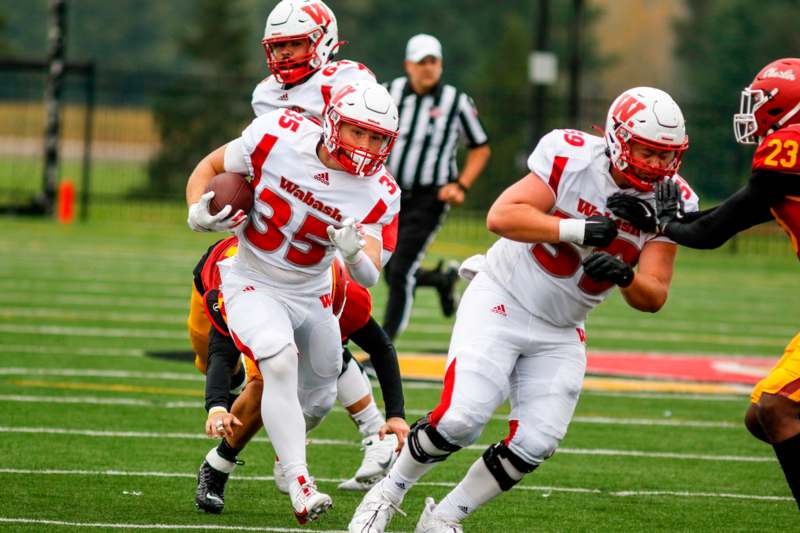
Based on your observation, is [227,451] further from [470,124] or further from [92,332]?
[92,332]

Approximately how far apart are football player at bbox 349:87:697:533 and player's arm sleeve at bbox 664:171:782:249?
0.50ft

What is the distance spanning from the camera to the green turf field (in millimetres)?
5668

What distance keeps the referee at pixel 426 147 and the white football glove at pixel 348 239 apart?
4279 mm

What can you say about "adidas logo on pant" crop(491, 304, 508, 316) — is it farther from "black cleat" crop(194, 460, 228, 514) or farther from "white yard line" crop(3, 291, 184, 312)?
"white yard line" crop(3, 291, 184, 312)

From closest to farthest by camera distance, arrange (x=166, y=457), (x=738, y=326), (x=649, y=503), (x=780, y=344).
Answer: (x=649, y=503), (x=166, y=457), (x=780, y=344), (x=738, y=326)

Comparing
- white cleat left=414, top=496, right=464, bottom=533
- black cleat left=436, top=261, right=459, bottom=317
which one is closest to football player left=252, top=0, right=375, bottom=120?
white cleat left=414, top=496, right=464, bottom=533

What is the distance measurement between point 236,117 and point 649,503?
77.9 ft

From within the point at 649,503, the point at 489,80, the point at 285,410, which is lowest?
the point at 489,80

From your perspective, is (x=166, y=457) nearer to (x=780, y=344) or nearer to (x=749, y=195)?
(x=749, y=195)

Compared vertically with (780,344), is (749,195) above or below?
above

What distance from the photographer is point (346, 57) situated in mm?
45000

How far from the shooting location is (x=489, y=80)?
35.8m

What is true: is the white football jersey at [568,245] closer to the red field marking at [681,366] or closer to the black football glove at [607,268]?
the black football glove at [607,268]

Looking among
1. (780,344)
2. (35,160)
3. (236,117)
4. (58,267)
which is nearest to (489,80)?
(236,117)
